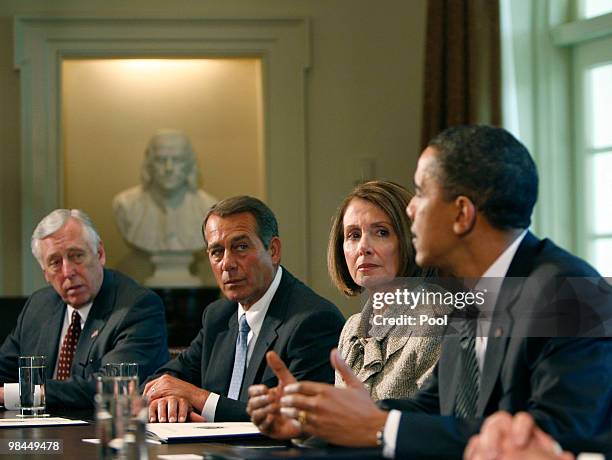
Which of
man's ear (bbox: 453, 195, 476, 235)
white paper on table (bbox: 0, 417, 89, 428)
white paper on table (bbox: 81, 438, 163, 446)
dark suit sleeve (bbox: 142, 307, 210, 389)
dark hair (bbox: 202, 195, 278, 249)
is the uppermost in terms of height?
dark hair (bbox: 202, 195, 278, 249)

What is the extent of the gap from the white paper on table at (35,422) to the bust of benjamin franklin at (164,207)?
3.56 meters

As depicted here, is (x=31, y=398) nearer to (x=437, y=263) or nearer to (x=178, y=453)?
(x=178, y=453)

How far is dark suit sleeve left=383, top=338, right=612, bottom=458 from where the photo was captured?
82.9 inches

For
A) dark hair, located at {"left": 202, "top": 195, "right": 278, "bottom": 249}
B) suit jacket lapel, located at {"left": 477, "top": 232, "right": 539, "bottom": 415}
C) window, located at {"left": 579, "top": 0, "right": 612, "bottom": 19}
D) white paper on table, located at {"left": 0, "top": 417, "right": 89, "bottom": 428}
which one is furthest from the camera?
window, located at {"left": 579, "top": 0, "right": 612, "bottom": 19}

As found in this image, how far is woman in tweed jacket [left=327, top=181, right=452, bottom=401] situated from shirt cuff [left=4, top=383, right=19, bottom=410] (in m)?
1.21

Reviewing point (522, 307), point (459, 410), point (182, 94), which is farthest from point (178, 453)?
point (182, 94)

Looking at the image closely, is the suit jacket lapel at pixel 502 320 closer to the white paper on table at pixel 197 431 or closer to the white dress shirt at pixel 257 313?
the white paper on table at pixel 197 431

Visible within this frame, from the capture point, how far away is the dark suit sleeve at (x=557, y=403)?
6.91 ft

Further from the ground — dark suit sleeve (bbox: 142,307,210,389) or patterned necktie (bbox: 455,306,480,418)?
patterned necktie (bbox: 455,306,480,418)

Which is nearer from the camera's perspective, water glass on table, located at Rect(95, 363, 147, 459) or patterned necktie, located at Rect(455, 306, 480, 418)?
water glass on table, located at Rect(95, 363, 147, 459)

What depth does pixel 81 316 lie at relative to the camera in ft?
14.8

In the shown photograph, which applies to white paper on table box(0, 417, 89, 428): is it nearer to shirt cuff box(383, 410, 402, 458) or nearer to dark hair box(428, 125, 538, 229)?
shirt cuff box(383, 410, 402, 458)

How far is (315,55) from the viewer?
716cm

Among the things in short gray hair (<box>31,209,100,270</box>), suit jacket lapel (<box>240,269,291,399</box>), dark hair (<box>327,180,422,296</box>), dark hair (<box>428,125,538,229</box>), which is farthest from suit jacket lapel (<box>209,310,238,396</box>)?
dark hair (<box>428,125,538,229</box>)
